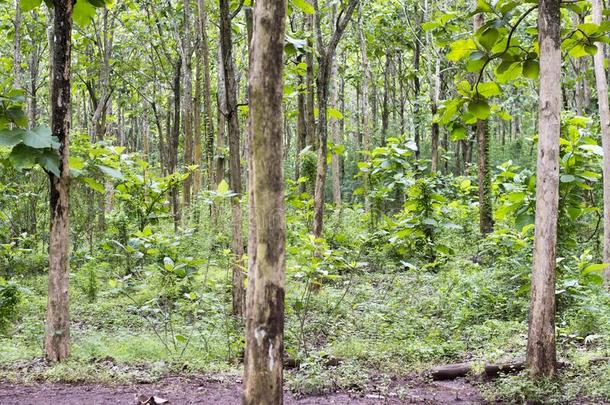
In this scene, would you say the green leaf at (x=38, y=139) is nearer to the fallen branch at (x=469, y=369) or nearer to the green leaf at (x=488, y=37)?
the green leaf at (x=488, y=37)

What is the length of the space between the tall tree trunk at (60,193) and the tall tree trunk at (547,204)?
4642 millimetres

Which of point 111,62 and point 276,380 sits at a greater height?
point 111,62

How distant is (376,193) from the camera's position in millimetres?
11672

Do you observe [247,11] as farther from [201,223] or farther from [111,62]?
[111,62]

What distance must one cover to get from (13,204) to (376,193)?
340 inches

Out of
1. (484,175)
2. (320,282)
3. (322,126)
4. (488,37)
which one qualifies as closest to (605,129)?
(484,175)

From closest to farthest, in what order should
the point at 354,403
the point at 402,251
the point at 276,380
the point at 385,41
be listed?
the point at 276,380, the point at 354,403, the point at 402,251, the point at 385,41

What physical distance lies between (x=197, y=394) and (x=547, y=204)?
3.60m

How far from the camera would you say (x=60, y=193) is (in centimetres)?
594

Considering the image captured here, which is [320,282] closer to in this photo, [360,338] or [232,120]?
[360,338]

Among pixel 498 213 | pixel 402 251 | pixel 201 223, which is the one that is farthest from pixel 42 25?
pixel 498 213

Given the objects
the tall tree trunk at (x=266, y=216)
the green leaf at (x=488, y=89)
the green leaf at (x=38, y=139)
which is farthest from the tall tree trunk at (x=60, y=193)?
the green leaf at (x=488, y=89)

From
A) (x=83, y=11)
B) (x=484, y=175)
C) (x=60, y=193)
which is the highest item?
(x=83, y=11)

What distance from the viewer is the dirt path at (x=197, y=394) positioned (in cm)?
511
